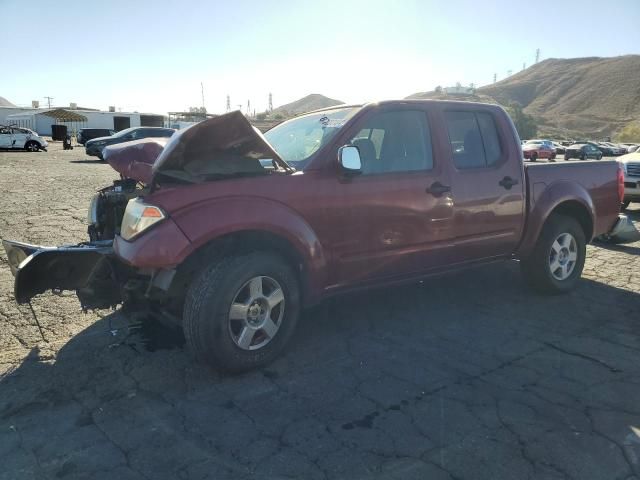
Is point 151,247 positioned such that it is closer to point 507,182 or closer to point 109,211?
point 109,211

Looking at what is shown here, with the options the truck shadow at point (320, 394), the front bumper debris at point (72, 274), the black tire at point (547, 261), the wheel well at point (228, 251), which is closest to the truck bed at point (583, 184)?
the black tire at point (547, 261)

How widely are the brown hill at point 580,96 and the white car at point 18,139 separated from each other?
57937 mm

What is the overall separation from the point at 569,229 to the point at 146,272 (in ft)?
14.1

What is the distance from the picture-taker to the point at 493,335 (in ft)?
13.8

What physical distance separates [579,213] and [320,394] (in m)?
3.88

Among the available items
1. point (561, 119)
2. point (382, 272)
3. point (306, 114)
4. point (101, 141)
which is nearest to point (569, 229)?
point (382, 272)

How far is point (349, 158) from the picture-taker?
359 cm

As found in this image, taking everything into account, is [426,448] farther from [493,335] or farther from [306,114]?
[306,114]

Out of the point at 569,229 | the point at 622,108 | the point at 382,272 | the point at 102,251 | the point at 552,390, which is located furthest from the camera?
the point at 622,108

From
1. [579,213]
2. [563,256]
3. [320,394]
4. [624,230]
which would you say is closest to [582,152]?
[624,230]

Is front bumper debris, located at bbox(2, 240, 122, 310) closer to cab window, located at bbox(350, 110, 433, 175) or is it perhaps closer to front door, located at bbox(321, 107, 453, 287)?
front door, located at bbox(321, 107, 453, 287)

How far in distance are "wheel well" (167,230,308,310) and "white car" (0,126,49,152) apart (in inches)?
1218

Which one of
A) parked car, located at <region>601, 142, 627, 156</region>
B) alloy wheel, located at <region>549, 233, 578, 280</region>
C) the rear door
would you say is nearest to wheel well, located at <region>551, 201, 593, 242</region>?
alloy wheel, located at <region>549, 233, 578, 280</region>

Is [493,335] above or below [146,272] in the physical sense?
below
